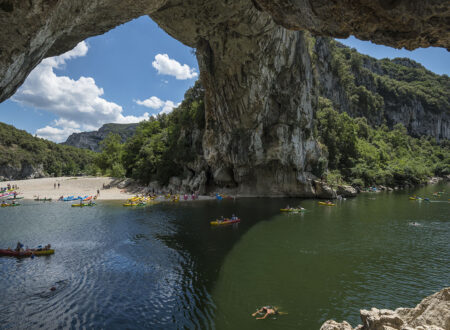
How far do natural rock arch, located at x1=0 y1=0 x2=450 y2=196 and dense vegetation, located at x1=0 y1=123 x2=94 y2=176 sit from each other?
67.1 metres

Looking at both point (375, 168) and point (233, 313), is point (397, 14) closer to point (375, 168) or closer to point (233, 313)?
point (233, 313)

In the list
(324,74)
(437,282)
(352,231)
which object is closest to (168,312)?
(437,282)

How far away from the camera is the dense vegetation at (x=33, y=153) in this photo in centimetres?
7233

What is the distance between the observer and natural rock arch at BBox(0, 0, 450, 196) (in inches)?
229

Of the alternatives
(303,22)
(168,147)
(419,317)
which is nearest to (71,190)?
(168,147)

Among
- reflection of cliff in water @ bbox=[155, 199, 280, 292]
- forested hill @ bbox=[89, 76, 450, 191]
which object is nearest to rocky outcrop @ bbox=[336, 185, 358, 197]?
forested hill @ bbox=[89, 76, 450, 191]

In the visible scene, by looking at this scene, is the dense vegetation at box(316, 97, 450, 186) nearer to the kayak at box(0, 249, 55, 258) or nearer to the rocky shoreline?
the rocky shoreline

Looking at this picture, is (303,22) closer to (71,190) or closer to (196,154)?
(196,154)

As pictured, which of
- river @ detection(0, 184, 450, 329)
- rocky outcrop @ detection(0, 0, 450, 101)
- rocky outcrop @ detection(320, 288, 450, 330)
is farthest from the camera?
river @ detection(0, 184, 450, 329)

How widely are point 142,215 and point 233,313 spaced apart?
18.6 m

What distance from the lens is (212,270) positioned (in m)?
13.0

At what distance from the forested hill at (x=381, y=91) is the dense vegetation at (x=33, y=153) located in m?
85.4

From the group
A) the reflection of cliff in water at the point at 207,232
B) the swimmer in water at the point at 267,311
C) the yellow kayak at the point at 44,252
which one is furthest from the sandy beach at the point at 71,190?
the swimmer in water at the point at 267,311

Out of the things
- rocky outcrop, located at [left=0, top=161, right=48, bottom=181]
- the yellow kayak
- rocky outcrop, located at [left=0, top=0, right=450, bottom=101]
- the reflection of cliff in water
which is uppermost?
rocky outcrop, located at [left=0, top=0, right=450, bottom=101]
